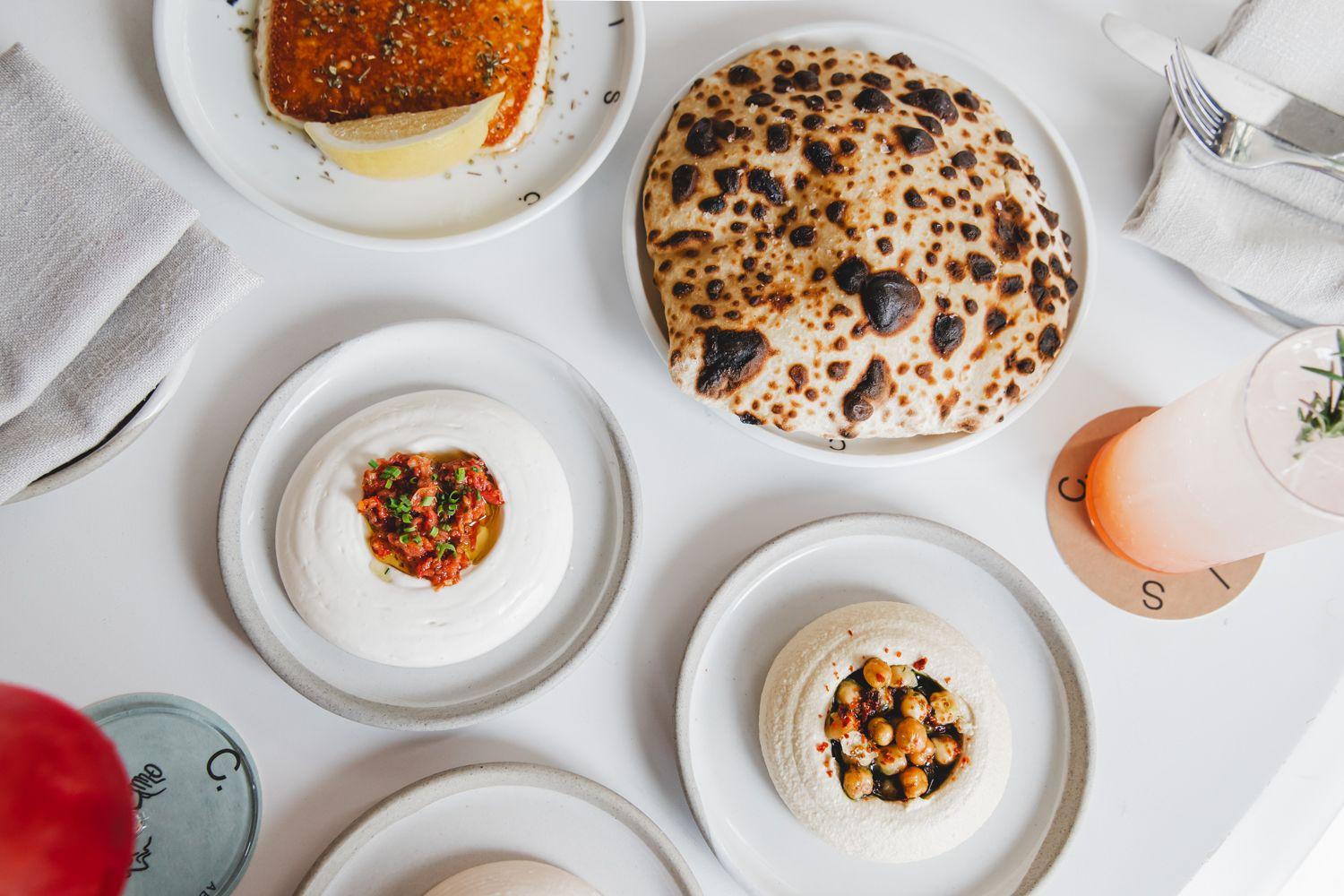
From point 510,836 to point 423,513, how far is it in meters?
0.43

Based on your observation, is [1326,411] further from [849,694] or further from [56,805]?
[56,805]

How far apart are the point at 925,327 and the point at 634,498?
0.43 metres

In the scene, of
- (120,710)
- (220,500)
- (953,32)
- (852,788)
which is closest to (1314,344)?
(953,32)

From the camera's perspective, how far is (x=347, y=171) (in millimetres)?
1137

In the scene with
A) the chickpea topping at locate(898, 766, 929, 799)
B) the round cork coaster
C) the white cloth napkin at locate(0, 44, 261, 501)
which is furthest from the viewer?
the round cork coaster

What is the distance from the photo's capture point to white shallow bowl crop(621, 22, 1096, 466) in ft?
3.66

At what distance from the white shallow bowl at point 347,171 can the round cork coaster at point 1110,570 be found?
80cm

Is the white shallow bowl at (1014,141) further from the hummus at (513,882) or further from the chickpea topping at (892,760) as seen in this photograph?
the hummus at (513,882)

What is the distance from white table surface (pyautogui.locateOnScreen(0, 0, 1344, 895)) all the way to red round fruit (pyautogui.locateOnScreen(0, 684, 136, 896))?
0.29 m

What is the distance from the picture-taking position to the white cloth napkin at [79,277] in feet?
3.18

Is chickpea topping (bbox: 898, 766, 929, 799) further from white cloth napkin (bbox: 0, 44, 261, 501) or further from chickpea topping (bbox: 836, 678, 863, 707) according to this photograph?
white cloth napkin (bbox: 0, 44, 261, 501)

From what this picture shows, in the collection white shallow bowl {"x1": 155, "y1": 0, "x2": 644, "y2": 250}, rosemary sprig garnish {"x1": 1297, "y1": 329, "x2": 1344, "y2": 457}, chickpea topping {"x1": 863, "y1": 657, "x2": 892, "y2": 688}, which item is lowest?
chickpea topping {"x1": 863, "y1": 657, "x2": 892, "y2": 688}

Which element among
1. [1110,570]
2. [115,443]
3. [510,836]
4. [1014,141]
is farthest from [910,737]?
[115,443]

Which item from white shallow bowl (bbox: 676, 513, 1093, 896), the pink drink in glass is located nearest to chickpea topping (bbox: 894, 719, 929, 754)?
white shallow bowl (bbox: 676, 513, 1093, 896)
